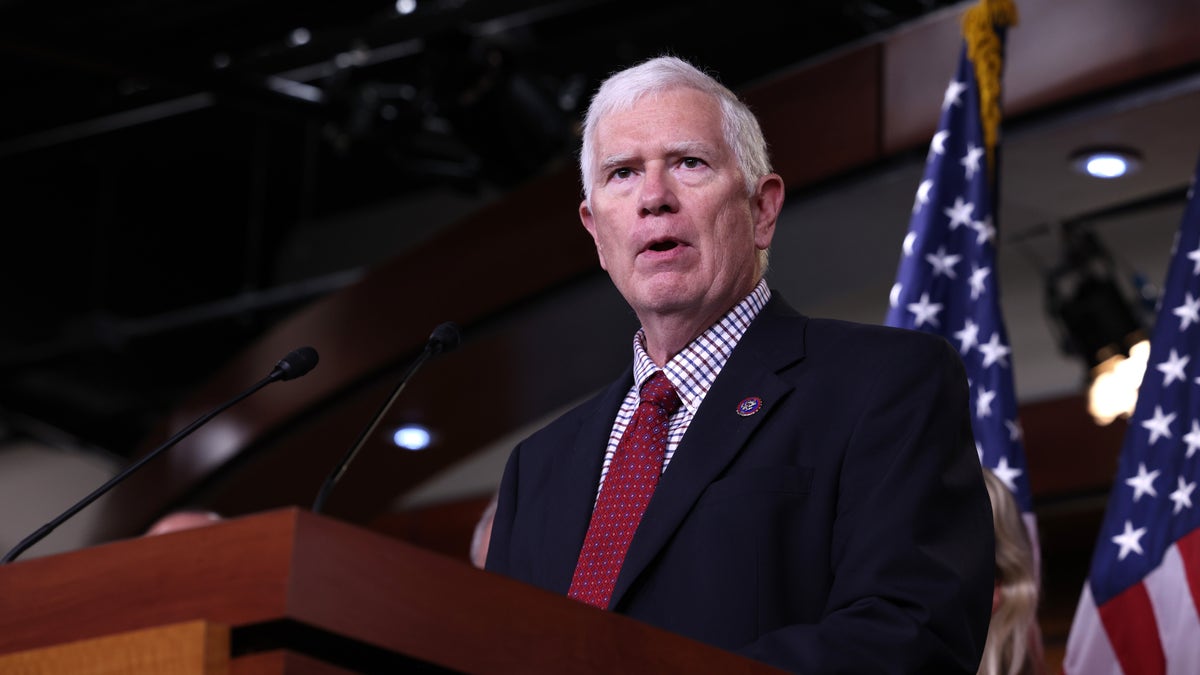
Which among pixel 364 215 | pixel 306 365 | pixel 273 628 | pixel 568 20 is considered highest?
pixel 364 215

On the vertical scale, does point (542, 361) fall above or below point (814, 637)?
above

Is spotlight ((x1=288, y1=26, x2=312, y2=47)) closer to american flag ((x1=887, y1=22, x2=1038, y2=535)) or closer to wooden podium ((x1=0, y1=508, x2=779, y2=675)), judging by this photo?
american flag ((x1=887, y1=22, x2=1038, y2=535))

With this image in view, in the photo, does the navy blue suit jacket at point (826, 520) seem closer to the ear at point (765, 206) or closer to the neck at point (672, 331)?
the neck at point (672, 331)

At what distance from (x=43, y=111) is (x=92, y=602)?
6.65 metres

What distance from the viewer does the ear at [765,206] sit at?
2.04 meters

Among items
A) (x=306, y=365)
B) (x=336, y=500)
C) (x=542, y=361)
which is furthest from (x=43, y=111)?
(x=306, y=365)

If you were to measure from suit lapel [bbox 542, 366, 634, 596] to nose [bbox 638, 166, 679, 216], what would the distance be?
0.22 metres

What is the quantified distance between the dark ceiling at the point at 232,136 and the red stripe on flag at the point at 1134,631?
2740 millimetres

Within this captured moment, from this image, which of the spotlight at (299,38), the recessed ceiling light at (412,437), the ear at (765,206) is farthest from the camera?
the recessed ceiling light at (412,437)

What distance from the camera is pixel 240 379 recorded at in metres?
6.57

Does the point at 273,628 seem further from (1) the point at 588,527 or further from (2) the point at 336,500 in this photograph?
(2) the point at 336,500

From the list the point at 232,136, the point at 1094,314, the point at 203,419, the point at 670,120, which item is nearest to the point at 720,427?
the point at 670,120

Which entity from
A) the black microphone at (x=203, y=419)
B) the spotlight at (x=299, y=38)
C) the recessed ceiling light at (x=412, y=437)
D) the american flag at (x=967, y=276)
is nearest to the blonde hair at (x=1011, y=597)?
the american flag at (x=967, y=276)

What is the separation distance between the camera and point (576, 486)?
191 cm
